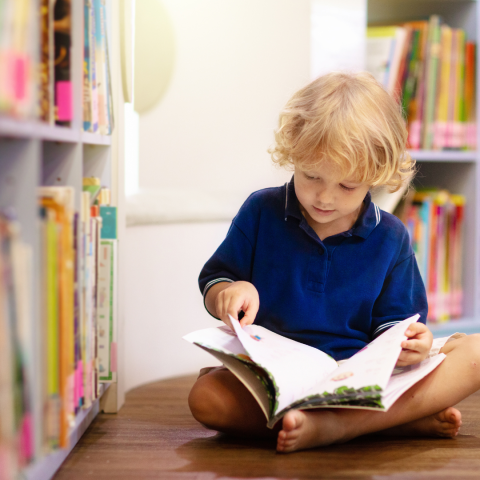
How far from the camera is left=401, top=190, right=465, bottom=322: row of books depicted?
1598 mm

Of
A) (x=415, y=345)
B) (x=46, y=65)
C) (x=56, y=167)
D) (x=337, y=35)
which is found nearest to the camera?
(x=46, y=65)

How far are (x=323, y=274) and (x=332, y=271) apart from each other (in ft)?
0.07

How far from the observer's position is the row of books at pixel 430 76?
5.10 ft

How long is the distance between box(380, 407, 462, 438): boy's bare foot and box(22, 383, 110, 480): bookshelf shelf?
0.45 meters

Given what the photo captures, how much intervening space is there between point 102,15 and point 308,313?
0.55 meters

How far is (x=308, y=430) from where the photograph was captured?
782mm

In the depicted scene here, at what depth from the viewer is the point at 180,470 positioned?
0.75m

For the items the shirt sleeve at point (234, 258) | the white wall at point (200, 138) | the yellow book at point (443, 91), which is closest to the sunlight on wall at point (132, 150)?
the white wall at point (200, 138)

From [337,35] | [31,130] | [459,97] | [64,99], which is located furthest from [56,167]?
[459,97]

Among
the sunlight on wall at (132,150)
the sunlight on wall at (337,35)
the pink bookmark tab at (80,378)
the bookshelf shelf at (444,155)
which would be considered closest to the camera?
the pink bookmark tab at (80,378)

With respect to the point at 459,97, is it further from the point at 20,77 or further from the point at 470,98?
the point at 20,77

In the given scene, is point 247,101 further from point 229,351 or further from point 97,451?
point 97,451

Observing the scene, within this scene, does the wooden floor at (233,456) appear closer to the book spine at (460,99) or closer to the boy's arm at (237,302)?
the boy's arm at (237,302)

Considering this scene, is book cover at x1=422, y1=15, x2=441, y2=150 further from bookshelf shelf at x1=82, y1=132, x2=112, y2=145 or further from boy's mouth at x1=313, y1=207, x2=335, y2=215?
bookshelf shelf at x1=82, y1=132, x2=112, y2=145
